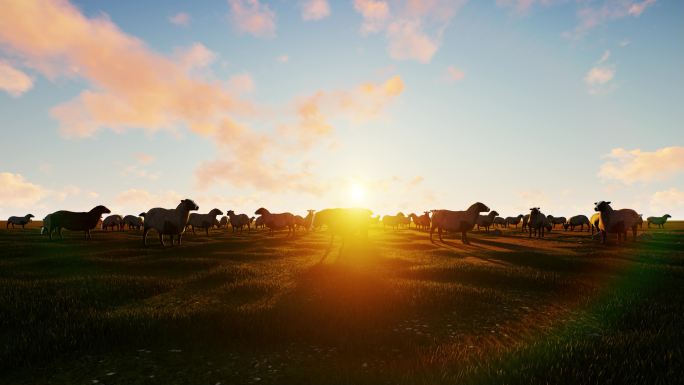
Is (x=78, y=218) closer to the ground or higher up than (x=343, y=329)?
higher up

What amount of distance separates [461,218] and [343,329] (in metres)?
24.4

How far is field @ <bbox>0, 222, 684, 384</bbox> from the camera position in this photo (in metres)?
4.86

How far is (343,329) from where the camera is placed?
22.6 ft

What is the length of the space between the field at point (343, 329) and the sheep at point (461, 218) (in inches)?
627

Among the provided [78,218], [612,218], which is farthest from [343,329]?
[78,218]

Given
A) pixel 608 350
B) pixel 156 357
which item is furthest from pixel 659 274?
pixel 156 357

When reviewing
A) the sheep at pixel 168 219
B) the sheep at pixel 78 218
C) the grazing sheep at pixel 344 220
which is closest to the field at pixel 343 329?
the sheep at pixel 168 219

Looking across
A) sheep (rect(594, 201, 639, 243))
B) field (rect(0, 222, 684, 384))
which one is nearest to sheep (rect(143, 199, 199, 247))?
field (rect(0, 222, 684, 384))

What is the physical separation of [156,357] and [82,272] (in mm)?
10141

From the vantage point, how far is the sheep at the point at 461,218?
28.7 meters

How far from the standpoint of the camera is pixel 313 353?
5.85m

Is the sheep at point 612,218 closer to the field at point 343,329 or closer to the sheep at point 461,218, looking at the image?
the sheep at point 461,218

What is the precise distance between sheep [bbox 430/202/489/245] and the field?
15.9 metres

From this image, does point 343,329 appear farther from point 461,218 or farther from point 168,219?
point 461,218
